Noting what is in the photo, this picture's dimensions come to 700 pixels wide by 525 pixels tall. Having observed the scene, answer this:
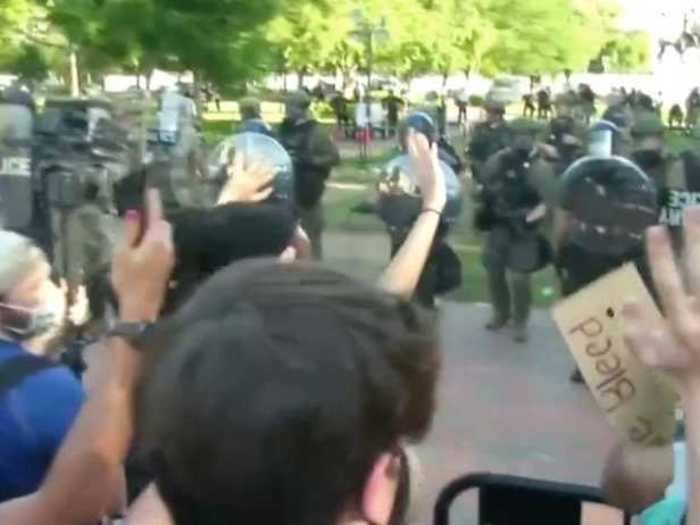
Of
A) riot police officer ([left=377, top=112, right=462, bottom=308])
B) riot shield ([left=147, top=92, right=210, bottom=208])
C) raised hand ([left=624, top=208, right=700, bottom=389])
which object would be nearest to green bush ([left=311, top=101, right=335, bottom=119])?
riot shield ([left=147, top=92, right=210, bottom=208])

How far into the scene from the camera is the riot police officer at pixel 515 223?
12562mm

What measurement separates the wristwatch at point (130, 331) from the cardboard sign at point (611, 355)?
64cm

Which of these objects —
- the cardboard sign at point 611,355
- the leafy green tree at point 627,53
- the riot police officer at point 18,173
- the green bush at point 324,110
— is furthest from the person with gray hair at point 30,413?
the leafy green tree at point 627,53

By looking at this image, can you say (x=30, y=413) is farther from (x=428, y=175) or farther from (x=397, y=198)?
(x=397, y=198)

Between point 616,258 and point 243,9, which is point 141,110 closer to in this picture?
point 243,9

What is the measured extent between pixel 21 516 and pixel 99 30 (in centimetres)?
1620

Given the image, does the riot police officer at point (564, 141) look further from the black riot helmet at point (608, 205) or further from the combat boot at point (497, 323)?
the black riot helmet at point (608, 205)

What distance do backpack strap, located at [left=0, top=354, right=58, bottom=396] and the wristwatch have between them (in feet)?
1.07

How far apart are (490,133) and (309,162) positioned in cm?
244

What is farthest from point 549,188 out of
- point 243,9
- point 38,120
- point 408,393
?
point 408,393

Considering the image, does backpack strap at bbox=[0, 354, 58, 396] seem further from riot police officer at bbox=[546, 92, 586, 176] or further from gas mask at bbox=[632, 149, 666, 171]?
gas mask at bbox=[632, 149, 666, 171]

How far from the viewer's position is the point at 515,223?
12758 millimetres

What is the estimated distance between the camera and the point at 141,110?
64.9 feet

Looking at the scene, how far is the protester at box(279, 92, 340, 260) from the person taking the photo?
14750 millimetres
